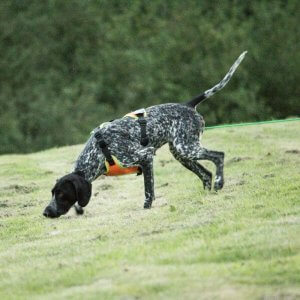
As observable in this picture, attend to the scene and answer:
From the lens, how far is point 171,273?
742 centimetres

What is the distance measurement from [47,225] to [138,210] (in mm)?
1132

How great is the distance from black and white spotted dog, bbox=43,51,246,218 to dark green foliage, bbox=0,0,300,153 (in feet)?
86.6

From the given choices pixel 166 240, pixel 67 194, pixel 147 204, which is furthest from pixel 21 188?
pixel 166 240

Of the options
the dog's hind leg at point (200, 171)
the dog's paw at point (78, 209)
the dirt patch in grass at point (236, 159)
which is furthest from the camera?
the dirt patch in grass at point (236, 159)

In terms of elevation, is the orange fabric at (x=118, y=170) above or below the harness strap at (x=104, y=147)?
below

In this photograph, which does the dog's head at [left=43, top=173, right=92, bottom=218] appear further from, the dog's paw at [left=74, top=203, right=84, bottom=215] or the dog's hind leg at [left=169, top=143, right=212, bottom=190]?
the dog's hind leg at [left=169, top=143, right=212, bottom=190]

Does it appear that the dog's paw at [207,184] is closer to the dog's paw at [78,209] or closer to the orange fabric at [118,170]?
the orange fabric at [118,170]

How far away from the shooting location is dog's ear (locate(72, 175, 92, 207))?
10.4 metres

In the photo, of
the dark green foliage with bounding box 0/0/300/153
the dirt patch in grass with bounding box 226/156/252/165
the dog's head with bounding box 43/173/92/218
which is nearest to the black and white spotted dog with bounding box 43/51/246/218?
the dog's head with bounding box 43/173/92/218

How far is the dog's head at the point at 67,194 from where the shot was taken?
1041cm

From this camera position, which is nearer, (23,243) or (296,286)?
(296,286)

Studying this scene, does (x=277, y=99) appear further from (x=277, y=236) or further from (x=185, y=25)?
(x=277, y=236)

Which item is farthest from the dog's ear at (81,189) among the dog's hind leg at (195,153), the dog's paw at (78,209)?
the dog's hind leg at (195,153)

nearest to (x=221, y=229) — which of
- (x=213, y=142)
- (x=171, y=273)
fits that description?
(x=171, y=273)
